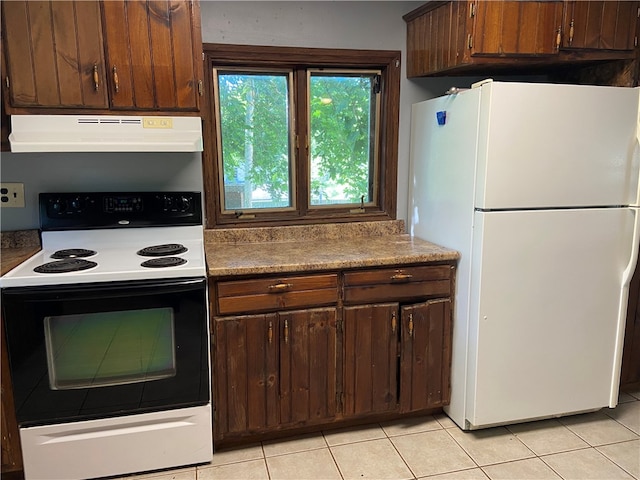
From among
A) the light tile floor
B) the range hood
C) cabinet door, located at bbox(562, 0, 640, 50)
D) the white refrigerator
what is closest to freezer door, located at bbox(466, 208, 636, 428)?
the white refrigerator

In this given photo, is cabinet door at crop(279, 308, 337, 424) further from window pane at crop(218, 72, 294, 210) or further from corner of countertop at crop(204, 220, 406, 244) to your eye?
window pane at crop(218, 72, 294, 210)

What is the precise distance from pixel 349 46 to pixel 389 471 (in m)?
2.07

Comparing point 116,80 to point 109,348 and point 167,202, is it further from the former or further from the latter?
point 109,348

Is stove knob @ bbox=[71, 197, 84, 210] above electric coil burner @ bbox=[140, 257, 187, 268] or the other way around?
above

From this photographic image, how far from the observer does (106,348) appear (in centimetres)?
184

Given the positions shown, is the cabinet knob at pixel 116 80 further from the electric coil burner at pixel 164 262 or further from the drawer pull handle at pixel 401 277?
the drawer pull handle at pixel 401 277

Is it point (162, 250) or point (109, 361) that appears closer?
point (109, 361)

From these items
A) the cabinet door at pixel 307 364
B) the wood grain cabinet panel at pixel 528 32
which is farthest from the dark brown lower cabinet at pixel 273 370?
the wood grain cabinet panel at pixel 528 32

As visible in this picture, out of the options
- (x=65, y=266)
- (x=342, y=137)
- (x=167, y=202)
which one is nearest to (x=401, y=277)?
(x=342, y=137)

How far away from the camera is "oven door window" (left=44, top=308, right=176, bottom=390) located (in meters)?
1.80

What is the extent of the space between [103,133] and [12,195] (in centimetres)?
61

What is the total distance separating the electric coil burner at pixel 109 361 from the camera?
1.76 metres

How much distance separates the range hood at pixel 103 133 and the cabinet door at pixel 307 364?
880mm

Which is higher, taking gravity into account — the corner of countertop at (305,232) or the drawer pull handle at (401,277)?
the corner of countertop at (305,232)
